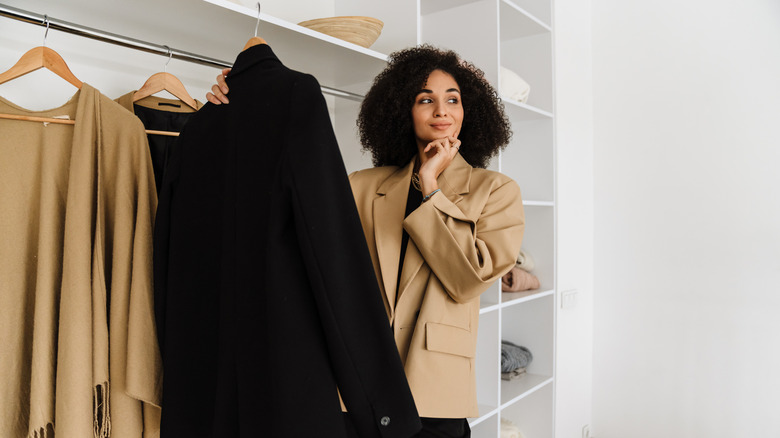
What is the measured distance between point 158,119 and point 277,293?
2.26ft

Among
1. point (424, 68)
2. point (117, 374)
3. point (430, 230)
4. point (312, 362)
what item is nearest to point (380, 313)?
point (312, 362)

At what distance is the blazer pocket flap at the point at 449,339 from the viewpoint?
1344mm

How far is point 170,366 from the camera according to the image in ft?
3.56

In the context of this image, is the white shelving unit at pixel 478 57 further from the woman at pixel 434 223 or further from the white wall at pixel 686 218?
the white wall at pixel 686 218

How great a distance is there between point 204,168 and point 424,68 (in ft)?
2.38

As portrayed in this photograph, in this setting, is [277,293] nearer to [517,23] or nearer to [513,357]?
[513,357]

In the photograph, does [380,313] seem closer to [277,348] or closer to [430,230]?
[277,348]

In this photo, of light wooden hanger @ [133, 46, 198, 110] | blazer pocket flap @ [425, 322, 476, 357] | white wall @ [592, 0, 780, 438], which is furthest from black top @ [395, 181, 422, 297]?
white wall @ [592, 0, 780, 438]

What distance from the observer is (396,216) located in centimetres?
142

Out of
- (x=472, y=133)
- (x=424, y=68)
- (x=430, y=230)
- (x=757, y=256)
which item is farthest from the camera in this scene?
(x=757, y=256)

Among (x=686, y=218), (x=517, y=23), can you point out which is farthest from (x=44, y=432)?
(x=686, y=218)

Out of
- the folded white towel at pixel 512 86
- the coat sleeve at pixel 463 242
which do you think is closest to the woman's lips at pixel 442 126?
the coat sleeve at pixel 463 242

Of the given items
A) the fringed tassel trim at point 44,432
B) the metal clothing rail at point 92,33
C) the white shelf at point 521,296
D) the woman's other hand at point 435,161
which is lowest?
the fringed tassel trim at point 44,432

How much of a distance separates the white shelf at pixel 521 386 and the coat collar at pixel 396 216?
101 centimetres
